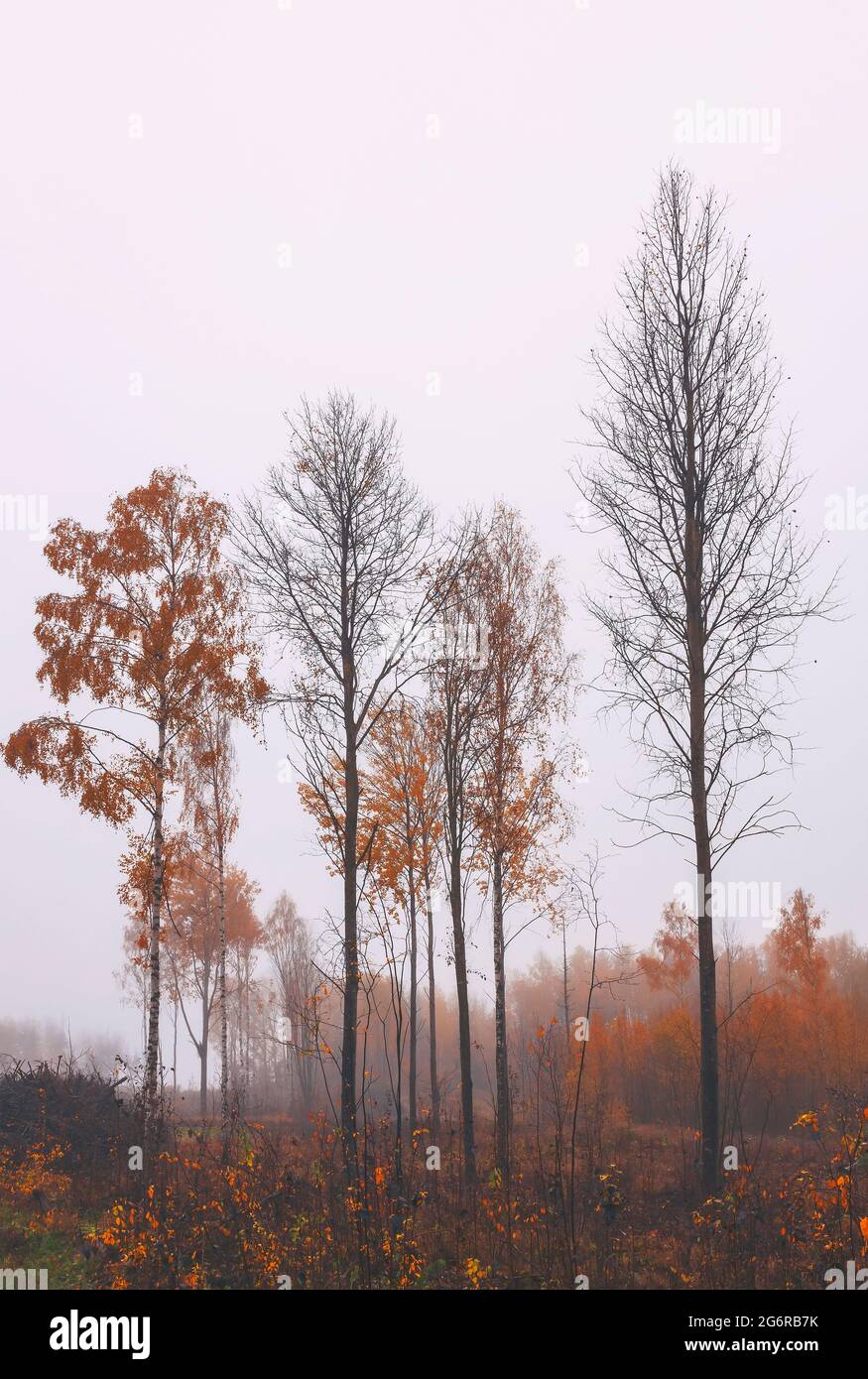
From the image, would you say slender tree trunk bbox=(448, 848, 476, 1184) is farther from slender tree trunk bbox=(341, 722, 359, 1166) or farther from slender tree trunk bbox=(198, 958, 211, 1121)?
slender tree trunk bbox=(198, 958, 211, 1121)

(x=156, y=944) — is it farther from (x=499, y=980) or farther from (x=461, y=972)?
(x=499, y=980)

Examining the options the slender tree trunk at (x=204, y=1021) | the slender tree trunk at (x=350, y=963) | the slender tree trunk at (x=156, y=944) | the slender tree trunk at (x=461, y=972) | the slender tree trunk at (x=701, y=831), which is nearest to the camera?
the slender tree trunk at (x=350, y=963)

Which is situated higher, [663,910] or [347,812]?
[347,812]

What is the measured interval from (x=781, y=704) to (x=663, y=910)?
111 ft

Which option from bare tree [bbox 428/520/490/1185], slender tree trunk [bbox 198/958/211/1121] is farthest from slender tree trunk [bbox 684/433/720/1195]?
slender tree trunk [bbox 198/958/211/1121]

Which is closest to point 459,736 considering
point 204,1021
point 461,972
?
point 461,972

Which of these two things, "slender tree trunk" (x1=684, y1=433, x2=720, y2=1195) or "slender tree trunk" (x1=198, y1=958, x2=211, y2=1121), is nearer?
"slender tree trunk" (x1=684, y1=433, x2=720, y2=1195)

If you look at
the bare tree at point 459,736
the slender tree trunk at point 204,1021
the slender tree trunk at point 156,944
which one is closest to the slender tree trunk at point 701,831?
the bare tree at point 459,736

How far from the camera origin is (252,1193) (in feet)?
33.9

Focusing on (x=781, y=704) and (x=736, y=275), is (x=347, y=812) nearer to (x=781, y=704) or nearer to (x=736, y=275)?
(x=781, y=704)

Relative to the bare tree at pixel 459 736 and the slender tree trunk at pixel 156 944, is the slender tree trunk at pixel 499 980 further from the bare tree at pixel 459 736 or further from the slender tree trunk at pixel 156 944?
the slender tree trunk at pixel 156 944

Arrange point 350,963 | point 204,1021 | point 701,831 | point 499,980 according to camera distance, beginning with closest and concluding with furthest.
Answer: point 350,963 < point 701,831 < point 499,980 < point 204,1021

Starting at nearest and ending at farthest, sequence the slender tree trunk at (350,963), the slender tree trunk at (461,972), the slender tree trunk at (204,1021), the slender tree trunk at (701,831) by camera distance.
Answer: the slender tree trunk at (350,963)
the slender tree trunk at (701,831)
the slender tree trunk at (461,972)
the slender tree trunk at (204,1021)
